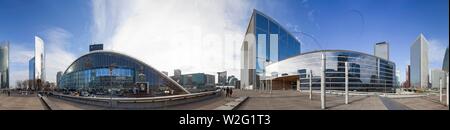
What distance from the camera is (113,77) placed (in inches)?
305

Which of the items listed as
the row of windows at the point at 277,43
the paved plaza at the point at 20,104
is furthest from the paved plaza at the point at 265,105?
the row of windows at the point at 277,43

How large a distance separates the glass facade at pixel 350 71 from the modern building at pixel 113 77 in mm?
15925

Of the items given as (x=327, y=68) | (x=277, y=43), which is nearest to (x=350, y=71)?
(x=327, y=68)

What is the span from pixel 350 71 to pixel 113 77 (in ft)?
72.7

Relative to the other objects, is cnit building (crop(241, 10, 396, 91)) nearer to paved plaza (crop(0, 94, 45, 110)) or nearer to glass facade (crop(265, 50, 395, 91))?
glass facade (crop(265, 50, 395, 91))

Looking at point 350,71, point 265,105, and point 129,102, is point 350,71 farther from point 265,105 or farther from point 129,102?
point 129,102

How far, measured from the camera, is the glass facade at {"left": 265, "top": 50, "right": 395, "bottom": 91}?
2059cm

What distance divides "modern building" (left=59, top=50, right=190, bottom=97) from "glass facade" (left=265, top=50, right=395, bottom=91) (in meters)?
15.9

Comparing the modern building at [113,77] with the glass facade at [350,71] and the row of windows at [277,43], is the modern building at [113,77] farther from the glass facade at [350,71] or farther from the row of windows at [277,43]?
the glass facade at [350,71]

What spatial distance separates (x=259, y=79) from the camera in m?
31.1

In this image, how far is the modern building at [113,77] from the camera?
632cm
